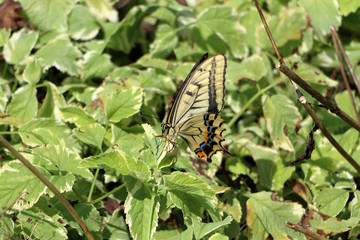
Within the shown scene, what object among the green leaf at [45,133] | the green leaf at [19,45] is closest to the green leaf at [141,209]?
the green leaf at [45,133]

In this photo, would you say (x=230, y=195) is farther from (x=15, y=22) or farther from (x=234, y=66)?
(x=15, y=22)

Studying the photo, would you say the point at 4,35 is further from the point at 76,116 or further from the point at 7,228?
the point at 7,228

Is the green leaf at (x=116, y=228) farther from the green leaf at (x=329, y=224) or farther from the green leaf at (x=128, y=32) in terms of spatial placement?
the green leaf at (x=128, y=32)

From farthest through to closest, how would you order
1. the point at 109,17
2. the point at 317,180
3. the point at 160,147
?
the point at 109,17
the point at 317,180
the point at 160,147

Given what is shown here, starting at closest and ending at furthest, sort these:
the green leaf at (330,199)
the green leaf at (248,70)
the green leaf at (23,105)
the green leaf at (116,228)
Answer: the green leaf at (116,228)
the green leaf at (330,199)
the green leaf at (23,105)
the green leaf at (248,70)

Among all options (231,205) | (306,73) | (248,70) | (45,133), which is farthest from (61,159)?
(306,73)

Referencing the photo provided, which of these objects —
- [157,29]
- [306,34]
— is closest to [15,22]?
[157,29]
